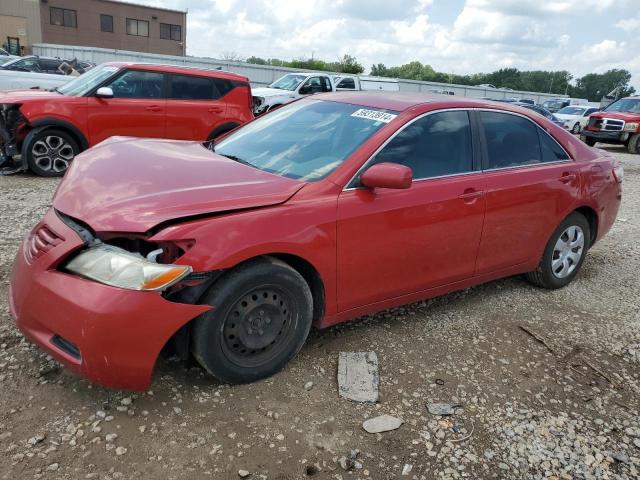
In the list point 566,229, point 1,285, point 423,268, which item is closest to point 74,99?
point 1,285

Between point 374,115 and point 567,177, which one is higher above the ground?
point 374,115

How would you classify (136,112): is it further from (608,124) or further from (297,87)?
(608,124)

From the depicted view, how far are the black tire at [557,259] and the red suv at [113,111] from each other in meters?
5.95

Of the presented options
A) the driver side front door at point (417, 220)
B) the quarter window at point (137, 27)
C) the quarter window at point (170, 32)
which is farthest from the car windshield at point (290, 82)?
the quarter window at point (170, 32)

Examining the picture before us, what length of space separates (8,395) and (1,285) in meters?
1.49

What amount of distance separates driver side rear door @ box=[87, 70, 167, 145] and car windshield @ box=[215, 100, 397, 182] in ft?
15.2

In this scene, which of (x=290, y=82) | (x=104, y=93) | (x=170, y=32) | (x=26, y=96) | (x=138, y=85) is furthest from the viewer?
(x=170, y=32)

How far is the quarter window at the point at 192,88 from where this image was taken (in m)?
8.60

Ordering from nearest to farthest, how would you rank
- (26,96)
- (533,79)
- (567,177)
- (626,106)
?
(567,177) → (26,96) → (626,106) → (533,79)

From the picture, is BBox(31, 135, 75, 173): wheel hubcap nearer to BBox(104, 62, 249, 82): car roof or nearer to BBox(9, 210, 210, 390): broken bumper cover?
BBox(104, 62, 249, 82): car roof

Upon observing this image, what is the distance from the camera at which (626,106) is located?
1822 cm

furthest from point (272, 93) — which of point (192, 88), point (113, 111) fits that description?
point (113, 111)

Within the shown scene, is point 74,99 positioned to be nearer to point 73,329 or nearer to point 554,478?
point 73,329

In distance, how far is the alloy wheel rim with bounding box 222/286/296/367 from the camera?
9.36 feet
